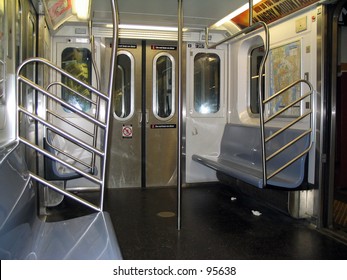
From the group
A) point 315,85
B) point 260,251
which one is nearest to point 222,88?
point 315,85

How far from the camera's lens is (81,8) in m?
4.16

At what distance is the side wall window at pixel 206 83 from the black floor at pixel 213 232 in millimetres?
1488

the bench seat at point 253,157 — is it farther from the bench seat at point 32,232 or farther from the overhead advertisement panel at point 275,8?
the bench seat at point 32,232

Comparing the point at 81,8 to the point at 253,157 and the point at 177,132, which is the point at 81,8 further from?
the point at 253,157

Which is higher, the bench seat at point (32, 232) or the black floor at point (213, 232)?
the bench seat at point (32, 232)

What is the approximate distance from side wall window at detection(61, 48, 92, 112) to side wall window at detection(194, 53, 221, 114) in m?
1.63

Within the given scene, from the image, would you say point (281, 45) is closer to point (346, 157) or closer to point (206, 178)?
point (346, 157)

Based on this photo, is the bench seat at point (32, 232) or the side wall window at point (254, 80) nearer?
the bench seat at point (32, 232)

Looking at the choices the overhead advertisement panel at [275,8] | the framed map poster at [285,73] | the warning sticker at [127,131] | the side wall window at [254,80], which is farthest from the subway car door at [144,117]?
the framed map poster at [285,73]

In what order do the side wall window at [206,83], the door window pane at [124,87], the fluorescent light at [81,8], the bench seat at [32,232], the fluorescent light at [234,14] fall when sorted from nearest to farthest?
the bench seat at [32,232] < the fluorescent light at [81,8] < the fluorescent light at [234,14] < the door window pane at [124,87] < the side wall window at [206,83]

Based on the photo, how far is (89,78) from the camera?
537 cm

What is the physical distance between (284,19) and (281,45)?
0.97 feet

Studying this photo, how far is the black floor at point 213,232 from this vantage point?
3020mm

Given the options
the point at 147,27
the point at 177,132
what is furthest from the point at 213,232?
the point at 147,27
